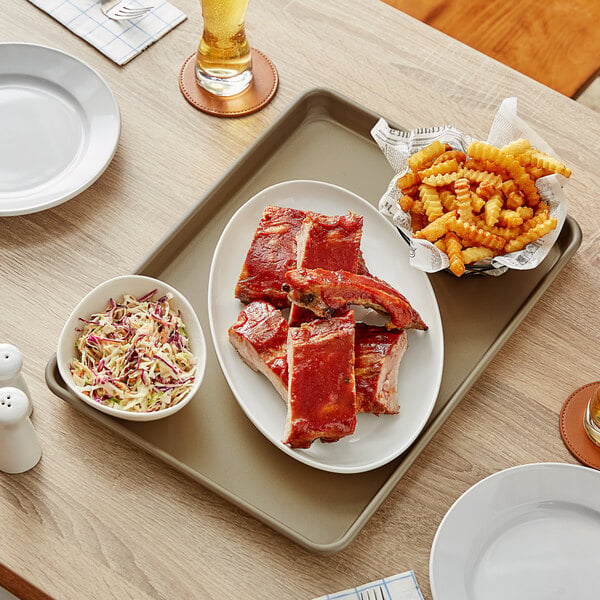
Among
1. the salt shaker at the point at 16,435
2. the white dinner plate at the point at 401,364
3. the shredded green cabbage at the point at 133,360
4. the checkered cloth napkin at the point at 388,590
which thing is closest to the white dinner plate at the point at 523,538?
the checkered cloth napkin at the point at 388,590

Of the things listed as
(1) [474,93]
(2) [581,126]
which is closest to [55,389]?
(1) [474,93]

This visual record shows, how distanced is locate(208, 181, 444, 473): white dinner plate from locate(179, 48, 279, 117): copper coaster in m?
0.28

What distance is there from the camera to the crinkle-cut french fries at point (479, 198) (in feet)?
5.37

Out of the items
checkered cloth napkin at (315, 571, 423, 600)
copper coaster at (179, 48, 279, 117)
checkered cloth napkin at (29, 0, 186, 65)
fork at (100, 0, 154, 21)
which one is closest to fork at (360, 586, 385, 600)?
checkered cloth napkin at (315, 571, 423, 600)

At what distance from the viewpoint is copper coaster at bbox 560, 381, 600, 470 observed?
1.60 m

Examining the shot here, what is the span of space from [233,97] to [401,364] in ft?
2.53

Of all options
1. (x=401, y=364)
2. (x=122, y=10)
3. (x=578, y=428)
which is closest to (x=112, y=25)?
(x=122, y=10)

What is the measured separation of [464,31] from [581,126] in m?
0.60

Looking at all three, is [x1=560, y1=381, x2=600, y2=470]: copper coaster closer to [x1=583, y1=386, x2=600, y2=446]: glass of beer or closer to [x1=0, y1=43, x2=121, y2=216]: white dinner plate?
[x1=583, y1=386, x2=600, y2=446]: glass of beer

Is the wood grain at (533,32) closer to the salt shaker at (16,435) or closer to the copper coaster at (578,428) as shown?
the copper coaster at (578,428)

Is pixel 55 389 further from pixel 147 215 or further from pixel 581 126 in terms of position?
pixel 581 126

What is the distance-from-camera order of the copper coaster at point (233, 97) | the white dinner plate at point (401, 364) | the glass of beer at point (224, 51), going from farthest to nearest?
the copper coaster at point (233, 97), the glass of beer at point (224, 51), the white dinner plate at point (401, 364)

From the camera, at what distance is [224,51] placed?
1.90m

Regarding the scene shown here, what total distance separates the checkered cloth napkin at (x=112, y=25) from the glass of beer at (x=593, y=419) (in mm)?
1288
